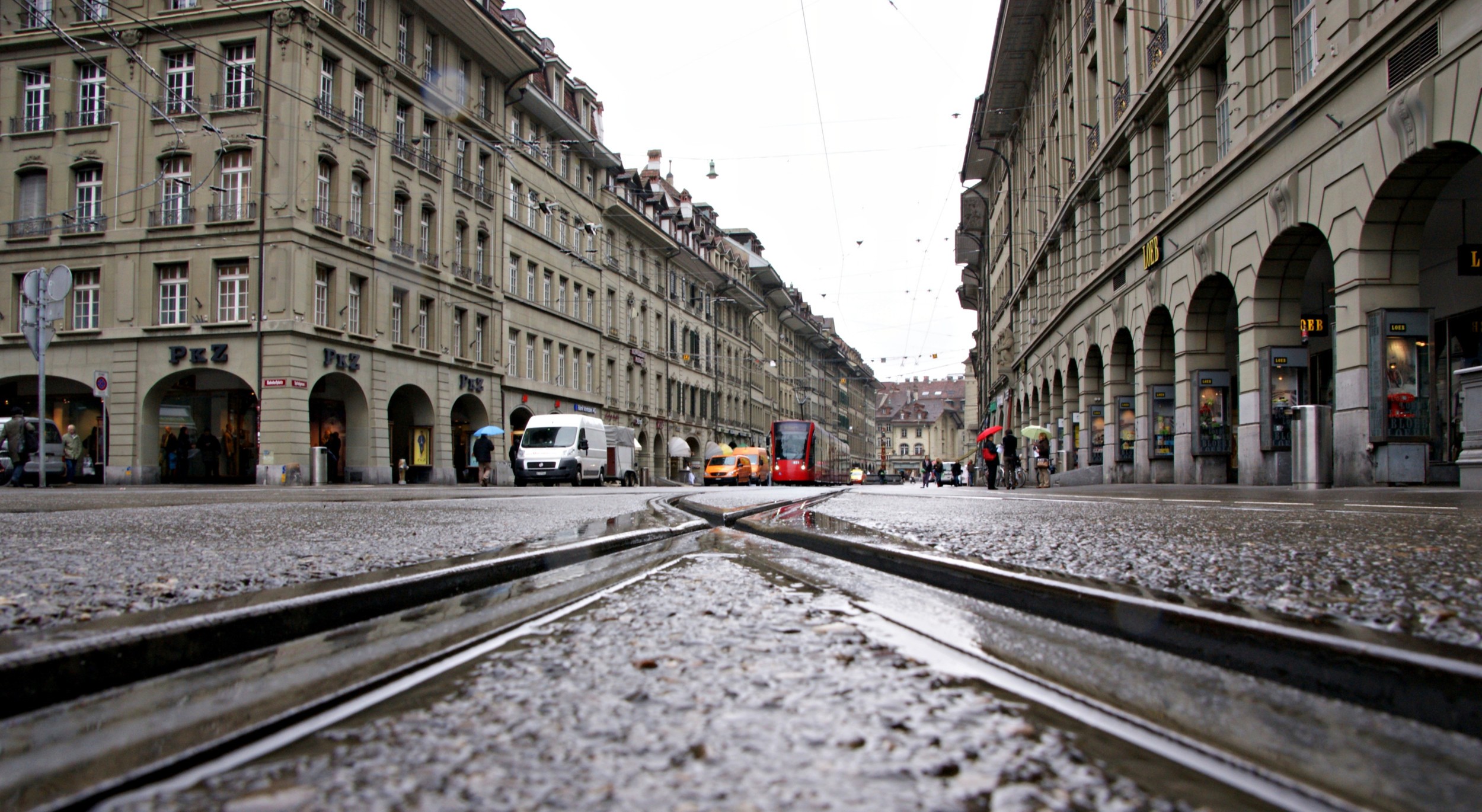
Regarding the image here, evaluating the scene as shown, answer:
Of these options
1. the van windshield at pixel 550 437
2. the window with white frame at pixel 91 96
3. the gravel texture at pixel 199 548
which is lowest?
the gravel texture at pixel 199 548

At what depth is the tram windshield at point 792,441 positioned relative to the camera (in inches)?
1789

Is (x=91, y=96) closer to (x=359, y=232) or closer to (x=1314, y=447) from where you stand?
(x=359, y=232)

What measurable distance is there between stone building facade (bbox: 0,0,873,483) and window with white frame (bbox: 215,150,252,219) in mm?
68

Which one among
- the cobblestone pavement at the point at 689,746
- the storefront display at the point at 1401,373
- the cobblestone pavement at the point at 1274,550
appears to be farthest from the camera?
the storefront display at the point at 1401,373

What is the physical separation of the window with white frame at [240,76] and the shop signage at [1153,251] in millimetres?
24017

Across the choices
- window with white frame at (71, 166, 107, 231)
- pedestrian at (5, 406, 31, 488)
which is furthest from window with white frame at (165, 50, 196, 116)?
pedestrian at (5, 406, 31, 488)

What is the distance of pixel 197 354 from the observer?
27.0m

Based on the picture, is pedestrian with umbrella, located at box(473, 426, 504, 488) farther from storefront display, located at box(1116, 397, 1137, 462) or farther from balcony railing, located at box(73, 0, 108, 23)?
storefront display, located at box(1116, 397, 1137, 462)

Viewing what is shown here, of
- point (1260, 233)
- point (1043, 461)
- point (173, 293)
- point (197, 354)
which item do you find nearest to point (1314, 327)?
point (1260, 233)

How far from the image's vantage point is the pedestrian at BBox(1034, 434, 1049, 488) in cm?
2558

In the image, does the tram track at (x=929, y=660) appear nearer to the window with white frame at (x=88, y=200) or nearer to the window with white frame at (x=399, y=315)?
the window with white frame at (x=399, y=315)

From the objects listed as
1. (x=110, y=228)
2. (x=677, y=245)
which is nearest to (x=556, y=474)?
(x=110, y=228)

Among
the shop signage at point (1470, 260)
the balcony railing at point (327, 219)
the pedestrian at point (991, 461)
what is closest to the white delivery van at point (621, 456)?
the balcony railing at point (327, 219)

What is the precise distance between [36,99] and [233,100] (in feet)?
22.5
